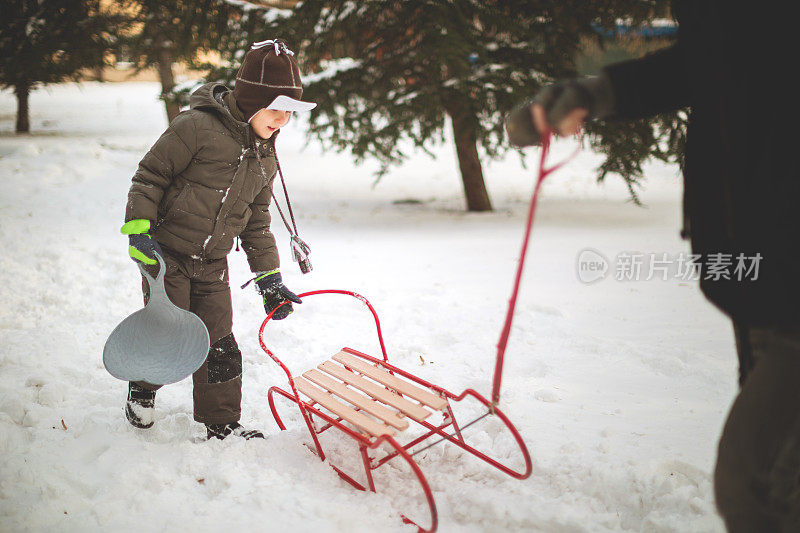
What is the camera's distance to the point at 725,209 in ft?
4.39

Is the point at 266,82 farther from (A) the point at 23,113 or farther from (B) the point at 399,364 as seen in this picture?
(A) the point at 23,113

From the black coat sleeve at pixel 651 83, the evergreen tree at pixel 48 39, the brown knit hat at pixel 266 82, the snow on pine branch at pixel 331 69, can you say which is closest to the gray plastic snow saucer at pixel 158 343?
the brown knit hat at pixel 266 82

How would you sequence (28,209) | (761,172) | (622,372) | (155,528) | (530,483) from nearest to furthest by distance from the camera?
1. (761,172)
2. (155,528)
3. (530,483)
4. (622,372)
5. (28,209)

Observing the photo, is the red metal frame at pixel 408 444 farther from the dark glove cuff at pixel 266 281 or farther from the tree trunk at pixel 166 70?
the tree trunk at pixel 166 70

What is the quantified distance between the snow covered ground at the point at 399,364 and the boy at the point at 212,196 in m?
0.28

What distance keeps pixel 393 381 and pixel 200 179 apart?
1292 mm

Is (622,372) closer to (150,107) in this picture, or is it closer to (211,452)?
(211,452)

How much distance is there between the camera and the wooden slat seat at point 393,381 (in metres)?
2.31

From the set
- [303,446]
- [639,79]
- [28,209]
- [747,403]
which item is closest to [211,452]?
[303,446]

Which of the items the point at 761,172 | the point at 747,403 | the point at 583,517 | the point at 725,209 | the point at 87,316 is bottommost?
the point at 87,316

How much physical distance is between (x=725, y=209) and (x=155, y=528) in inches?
86.4

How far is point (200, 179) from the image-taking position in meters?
2.38

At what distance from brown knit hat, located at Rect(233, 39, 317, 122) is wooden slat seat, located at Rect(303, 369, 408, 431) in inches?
50.8

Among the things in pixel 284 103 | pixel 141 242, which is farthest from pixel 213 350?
pixel 284 103
